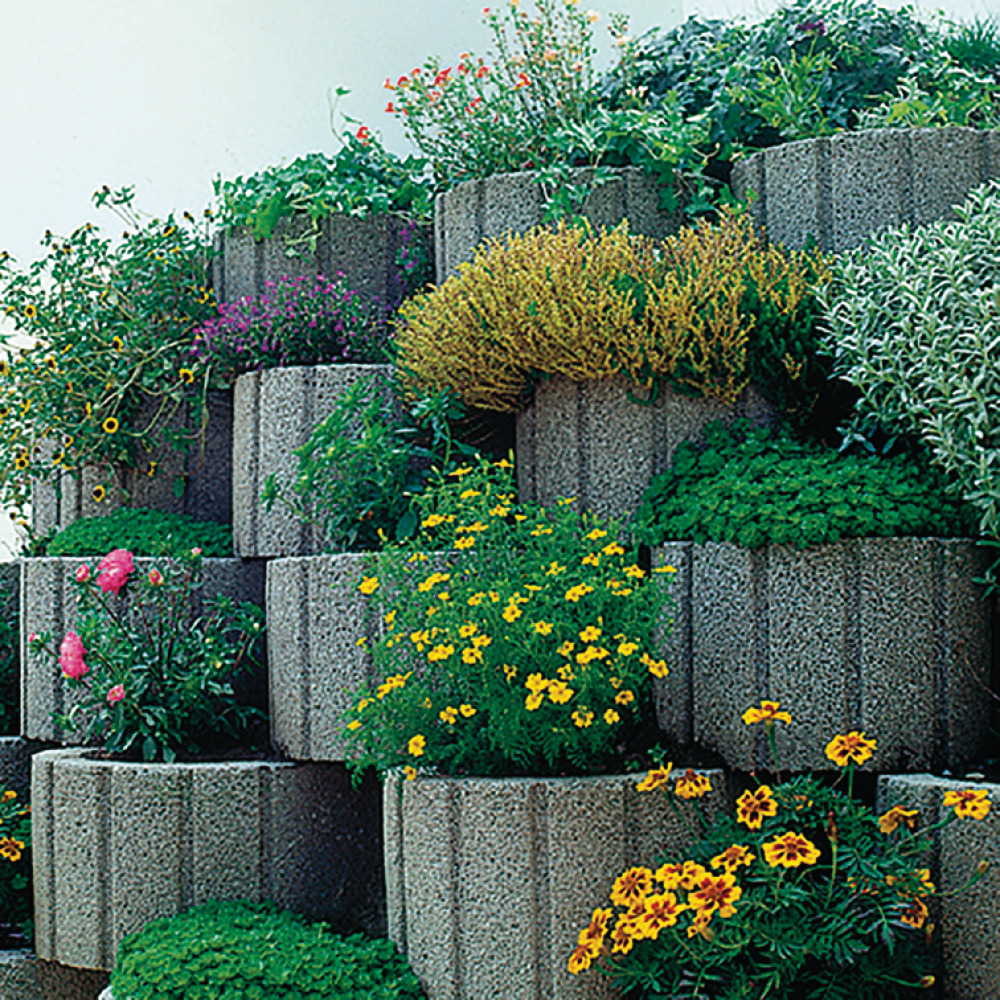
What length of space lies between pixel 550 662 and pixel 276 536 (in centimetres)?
154

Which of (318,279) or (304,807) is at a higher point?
(318,279)

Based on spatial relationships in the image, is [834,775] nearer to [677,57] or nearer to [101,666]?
[101,666]

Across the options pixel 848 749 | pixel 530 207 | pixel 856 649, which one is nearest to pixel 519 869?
pixel 848 749

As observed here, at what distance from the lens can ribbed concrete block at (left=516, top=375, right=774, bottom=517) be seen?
13.4ft

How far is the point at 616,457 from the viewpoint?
162 inches

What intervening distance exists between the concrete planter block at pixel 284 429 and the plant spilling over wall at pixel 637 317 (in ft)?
1.47

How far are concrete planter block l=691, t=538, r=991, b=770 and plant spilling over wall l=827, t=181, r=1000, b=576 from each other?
28 centimetres

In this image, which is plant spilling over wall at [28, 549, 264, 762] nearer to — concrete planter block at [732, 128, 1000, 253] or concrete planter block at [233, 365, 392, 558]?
concrete planter block at [233, 365, 392, 558]

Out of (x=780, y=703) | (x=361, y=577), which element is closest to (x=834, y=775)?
(x=780, y=703)

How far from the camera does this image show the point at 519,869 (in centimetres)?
332

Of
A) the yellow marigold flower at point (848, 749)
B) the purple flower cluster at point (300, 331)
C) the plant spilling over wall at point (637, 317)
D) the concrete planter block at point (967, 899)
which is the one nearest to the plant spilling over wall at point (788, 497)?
the plant spilling over wall at point (637, 317)

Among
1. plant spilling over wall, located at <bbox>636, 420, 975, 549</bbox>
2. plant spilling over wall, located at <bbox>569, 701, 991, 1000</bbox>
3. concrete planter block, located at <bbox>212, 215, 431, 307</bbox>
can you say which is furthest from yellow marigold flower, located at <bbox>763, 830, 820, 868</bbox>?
concrete planter block, located at <bbox>212, 215, 431, 307</bbox>

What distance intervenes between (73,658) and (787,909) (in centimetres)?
244

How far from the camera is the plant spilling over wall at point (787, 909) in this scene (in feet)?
9.84
